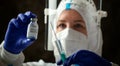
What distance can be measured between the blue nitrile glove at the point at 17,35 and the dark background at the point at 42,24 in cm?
69

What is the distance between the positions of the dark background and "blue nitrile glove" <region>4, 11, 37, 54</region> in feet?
2.27

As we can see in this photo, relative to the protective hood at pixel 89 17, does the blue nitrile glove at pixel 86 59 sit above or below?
below

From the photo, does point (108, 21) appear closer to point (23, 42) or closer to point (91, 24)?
point (91, 24)

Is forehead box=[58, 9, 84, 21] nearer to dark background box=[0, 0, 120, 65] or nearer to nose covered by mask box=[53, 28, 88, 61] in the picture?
nose covered by mask box=[53, 28, 88, 61]

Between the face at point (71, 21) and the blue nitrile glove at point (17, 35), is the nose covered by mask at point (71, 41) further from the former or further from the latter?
the blue nitrile glove at point (17, 35)

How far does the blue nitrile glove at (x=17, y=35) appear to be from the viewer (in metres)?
1.48

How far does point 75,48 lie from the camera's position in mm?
1689

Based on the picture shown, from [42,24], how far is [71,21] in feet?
1.75

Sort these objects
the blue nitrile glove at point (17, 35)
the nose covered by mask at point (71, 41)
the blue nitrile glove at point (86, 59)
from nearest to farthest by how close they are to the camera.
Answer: the blue nitrile glove at point (86, 59), the blue nitrile glove at point (17, 35), the nose covered by mask at point (71, 41)

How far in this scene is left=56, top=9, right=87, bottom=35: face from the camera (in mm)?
1729

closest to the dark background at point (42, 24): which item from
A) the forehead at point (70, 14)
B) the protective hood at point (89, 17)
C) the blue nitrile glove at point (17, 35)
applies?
the protective hood at point (89, 17)

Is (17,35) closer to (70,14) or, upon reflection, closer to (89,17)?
(70,14)

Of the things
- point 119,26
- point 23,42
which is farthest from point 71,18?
point 119,26

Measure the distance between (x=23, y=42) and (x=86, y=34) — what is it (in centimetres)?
46
